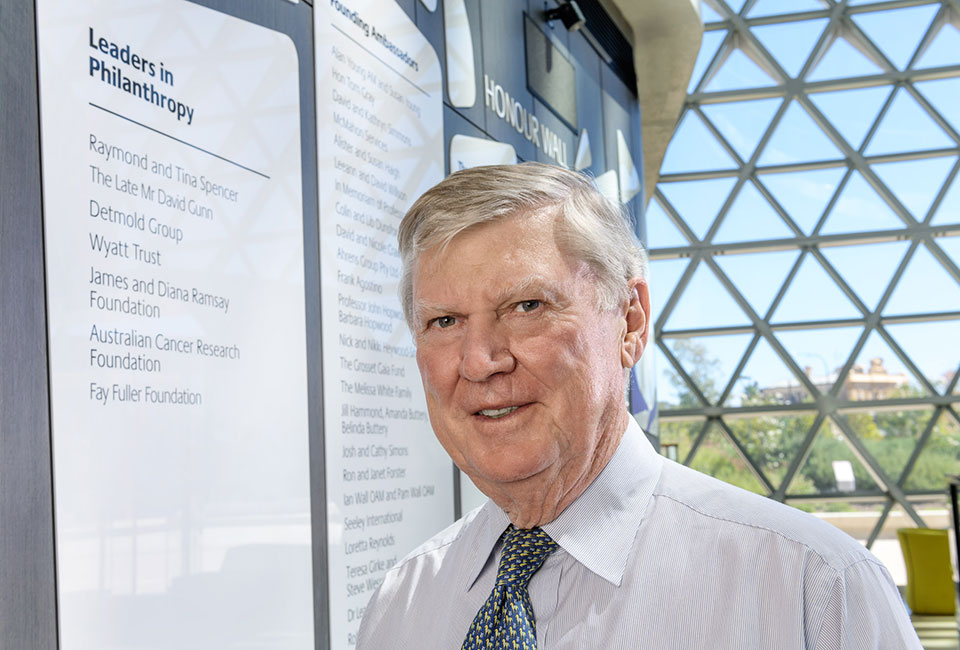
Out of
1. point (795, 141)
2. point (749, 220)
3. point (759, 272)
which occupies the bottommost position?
point (759, 272)

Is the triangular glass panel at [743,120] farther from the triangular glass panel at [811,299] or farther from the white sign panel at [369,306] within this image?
the white sign panel at [369,306]

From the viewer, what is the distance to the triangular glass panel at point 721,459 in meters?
15.2

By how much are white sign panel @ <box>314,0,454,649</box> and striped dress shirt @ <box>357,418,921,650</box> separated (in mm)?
1583

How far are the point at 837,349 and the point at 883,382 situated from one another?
82cm

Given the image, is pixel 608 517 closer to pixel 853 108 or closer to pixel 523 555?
pixel 523 555

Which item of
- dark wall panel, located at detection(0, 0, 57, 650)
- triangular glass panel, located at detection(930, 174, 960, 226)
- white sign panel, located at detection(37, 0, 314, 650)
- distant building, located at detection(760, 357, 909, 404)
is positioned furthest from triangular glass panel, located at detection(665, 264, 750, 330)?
dark wall panel, located at detection(0, 0, 57, 650)

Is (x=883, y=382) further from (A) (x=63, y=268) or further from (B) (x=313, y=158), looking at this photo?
(A) (x=63, y=268)

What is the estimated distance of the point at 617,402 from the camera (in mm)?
1604

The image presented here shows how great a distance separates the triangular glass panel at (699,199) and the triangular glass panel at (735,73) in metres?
1.49

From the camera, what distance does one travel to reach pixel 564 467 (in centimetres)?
151

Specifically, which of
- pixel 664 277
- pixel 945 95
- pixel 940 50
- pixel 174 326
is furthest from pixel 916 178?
pixel 174 326

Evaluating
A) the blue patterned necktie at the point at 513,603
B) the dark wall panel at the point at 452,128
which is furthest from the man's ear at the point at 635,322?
the dark wall panel at the point at 452,128

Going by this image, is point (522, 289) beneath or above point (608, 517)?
above

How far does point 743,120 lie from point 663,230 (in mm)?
2116
